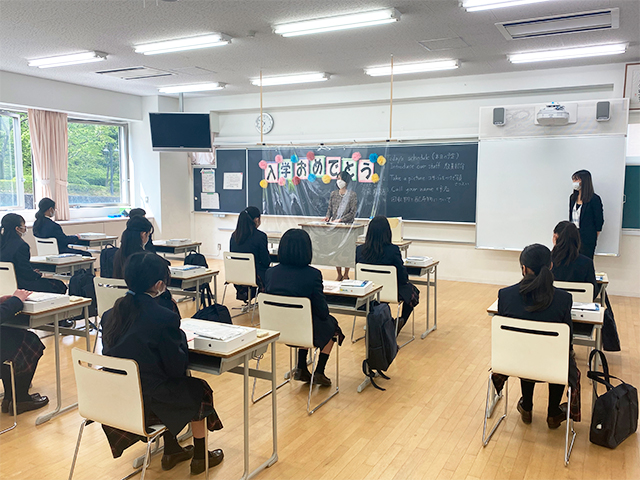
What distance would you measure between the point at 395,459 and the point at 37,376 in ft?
9.14

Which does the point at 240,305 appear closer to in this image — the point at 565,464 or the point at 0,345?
the point at 0,345

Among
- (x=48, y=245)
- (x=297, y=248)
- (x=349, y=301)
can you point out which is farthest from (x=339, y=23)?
(x=48, y=245)

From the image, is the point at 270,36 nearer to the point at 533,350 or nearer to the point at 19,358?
the point at 19,358

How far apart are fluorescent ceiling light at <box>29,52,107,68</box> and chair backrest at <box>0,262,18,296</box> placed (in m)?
2.88

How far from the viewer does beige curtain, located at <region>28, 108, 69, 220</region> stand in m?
8.05

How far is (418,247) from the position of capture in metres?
8.02

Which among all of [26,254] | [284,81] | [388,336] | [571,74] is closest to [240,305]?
[26,254]

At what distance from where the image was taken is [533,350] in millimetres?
2693

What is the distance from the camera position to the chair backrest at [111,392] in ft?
6.90

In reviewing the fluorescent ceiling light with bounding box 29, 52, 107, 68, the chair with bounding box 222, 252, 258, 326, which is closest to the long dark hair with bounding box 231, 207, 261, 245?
→ the chair with bounding box 222, 252, 258, 326

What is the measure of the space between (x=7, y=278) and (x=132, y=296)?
2.83 meters

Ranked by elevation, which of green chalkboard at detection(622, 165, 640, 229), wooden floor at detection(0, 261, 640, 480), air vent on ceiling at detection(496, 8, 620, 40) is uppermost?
air vent on ceiling at detection(496, 8, 620, 40)

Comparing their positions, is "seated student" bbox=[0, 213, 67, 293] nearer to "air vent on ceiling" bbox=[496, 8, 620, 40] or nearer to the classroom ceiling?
the classroom ceiling

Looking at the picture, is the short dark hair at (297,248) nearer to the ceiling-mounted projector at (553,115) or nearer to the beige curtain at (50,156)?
the ceiling-mounted projector at (553,115)
